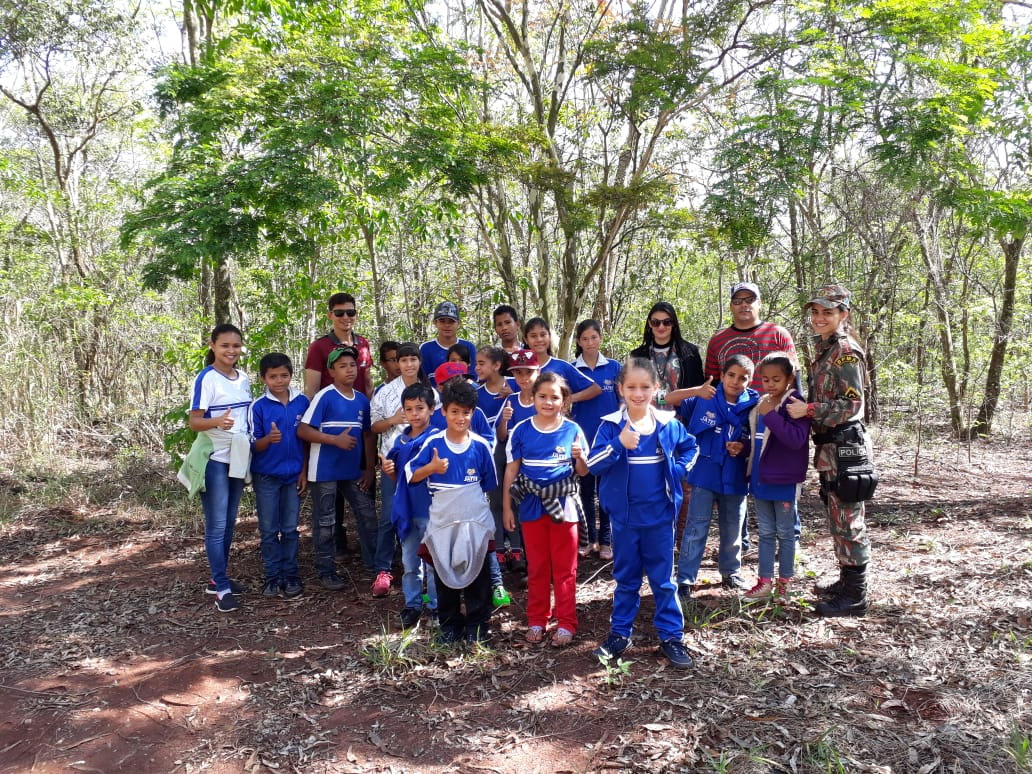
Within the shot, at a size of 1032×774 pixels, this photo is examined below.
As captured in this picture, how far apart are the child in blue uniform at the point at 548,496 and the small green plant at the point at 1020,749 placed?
1.96 m

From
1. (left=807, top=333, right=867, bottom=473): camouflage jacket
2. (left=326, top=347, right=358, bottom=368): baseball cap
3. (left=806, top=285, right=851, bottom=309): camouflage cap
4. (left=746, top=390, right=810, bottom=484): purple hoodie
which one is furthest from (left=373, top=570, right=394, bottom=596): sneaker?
(left=806, top=285, right=851, bottom=309): camouflage cap

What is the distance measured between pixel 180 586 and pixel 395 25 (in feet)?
19.3

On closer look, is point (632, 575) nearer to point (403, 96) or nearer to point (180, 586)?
point (180, 586)

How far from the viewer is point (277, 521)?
4445 mm

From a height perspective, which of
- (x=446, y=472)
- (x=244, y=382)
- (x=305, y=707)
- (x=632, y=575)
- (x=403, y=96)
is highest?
(x=403, y=96)

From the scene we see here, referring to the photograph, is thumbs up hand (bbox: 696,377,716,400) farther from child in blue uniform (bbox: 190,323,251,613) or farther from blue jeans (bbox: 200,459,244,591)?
blue jeans (bbox: 200,459,244,591)

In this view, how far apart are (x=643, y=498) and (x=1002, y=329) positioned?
8.65 m

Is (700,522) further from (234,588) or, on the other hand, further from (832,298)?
(234,588)

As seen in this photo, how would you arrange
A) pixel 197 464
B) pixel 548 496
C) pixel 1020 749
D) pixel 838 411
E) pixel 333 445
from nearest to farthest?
pixel 1020 749, pixel 548 496, pixel 838 411, pixel 197 464, pixel 333 445

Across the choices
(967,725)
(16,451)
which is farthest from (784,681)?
(16,451)

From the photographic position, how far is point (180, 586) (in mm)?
4820

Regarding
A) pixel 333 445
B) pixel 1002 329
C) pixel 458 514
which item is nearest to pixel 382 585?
pixel 333 445

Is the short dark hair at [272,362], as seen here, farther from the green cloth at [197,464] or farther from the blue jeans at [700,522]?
the blue jeans at [700,522]

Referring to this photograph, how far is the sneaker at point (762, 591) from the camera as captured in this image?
3.91 m
